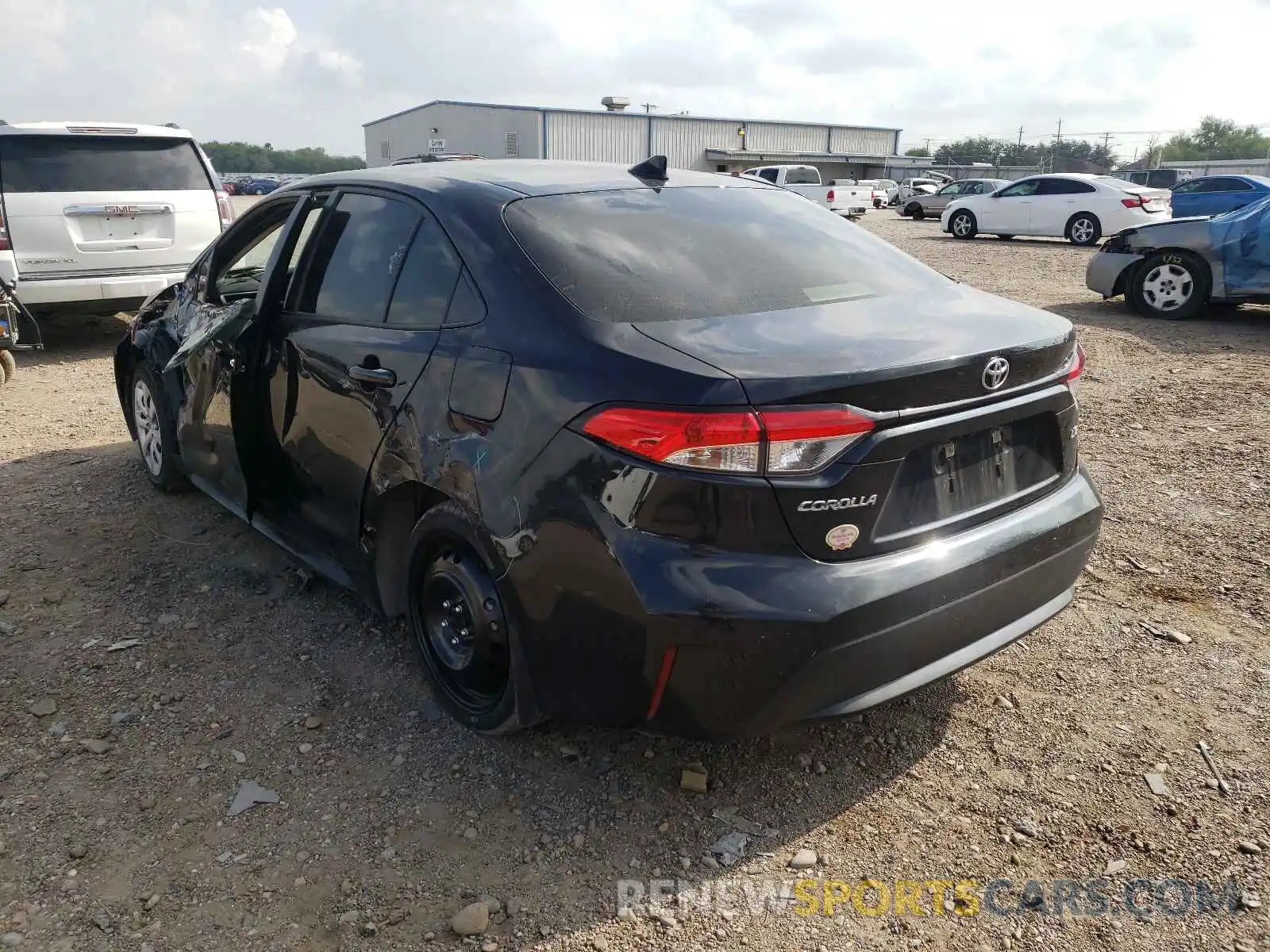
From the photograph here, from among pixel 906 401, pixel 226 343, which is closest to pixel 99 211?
pixel 226 343

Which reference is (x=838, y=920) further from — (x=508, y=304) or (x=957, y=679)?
(x=508, y=304)

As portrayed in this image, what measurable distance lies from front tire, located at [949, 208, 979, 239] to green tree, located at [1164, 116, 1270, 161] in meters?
82.4

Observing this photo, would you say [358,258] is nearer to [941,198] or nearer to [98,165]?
[98,165]

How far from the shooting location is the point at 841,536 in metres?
2.27

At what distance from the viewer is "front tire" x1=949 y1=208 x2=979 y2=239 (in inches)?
854

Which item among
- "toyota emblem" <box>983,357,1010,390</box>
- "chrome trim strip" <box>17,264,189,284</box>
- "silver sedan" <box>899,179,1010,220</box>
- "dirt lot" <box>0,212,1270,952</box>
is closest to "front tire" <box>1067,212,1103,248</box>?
"silver sedan" <box>899,179,1010,220</box>

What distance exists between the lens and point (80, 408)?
6836 mm

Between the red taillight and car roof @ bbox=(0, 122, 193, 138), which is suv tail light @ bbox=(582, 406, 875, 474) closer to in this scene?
the red taillight

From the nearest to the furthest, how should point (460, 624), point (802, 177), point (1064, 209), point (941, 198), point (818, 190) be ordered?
point (460, 624), point (1064, 209), point (818, 190), point (941, 198), point (802, 177)

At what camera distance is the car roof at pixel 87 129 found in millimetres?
7898

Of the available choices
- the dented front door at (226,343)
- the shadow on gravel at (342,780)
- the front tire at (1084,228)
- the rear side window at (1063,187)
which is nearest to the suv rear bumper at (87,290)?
the dented front door at (226,343)

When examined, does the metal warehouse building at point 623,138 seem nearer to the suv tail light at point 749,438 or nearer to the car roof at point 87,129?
the car roof at point 87,129

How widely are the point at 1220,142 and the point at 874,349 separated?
112194 millimetres

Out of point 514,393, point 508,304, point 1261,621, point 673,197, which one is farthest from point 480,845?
point 1261,621
